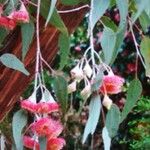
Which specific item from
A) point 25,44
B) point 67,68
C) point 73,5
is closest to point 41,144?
point 25,44

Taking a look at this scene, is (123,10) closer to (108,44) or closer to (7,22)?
(108,44)

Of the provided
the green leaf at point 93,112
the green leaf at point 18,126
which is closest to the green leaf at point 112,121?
the green leaf at point 93,112

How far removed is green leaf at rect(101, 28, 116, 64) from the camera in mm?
849

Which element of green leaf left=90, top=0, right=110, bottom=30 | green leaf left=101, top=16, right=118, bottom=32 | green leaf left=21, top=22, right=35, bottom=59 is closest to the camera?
green leaf left=90, top=0, right=110, bottom=30

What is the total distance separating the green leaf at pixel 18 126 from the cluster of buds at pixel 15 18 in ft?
0.47

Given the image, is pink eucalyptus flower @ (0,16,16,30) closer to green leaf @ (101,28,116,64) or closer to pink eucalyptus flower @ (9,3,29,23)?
pink eucalyptus flower @ (9,3,29,23)

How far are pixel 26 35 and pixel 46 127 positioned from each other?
167 millimetres

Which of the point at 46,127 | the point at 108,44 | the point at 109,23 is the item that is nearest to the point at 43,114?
the point at 46,127

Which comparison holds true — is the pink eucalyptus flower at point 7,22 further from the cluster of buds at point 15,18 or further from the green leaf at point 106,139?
the green leaf at point 106,139

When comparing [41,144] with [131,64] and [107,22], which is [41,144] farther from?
[131,64]

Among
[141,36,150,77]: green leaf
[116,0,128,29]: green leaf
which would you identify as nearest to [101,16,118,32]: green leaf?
[141,36,150,77]: green leaf

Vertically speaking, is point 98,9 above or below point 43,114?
above

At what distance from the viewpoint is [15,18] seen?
865 millimetres

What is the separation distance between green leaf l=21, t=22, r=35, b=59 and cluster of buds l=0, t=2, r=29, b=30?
46 mm
